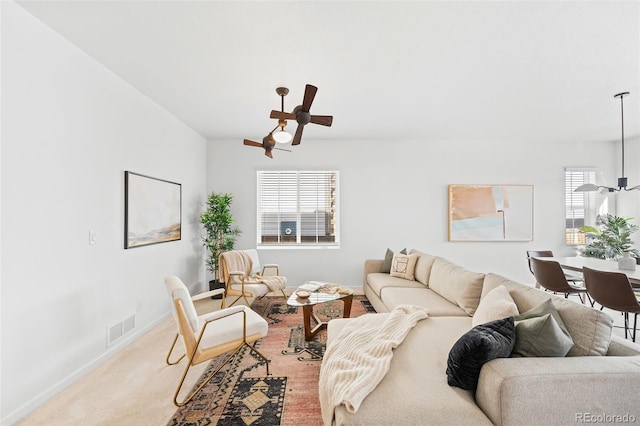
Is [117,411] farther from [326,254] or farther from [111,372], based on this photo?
[326,254]

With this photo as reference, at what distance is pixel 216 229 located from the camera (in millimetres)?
4797

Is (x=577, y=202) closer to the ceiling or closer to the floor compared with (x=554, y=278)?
closer to the ceiling

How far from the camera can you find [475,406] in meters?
1.38

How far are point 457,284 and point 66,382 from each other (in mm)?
3485

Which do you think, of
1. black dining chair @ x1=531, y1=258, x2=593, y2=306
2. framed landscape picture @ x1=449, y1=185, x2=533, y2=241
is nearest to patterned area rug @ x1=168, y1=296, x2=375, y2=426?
black dining chair @ x1=531, y1=258, x2=593, y2=306

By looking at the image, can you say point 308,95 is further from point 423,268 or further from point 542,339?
point 423,268

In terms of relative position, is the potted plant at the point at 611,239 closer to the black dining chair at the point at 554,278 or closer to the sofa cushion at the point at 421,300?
the black dining chair at the point at 554,278

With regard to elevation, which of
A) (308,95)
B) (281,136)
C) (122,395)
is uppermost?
(308,95)

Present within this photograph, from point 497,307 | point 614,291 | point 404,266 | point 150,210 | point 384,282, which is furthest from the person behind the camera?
point 404,266

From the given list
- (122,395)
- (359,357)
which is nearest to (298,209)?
(122,395)

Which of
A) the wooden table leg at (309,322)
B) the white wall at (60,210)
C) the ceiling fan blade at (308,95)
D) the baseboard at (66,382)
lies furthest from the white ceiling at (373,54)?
the baseboard at (66,382)

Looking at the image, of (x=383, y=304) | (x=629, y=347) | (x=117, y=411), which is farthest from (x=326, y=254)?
(x=629, y=347)

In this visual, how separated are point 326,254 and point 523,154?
4.09 metres

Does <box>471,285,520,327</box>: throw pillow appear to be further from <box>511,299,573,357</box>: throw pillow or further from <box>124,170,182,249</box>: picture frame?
<box>124,170,182,249</box>: picture frame
